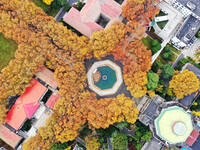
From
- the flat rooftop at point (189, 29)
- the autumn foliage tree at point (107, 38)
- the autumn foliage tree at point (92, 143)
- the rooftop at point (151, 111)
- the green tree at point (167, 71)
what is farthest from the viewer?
the flat rooftop at point (189, 29)

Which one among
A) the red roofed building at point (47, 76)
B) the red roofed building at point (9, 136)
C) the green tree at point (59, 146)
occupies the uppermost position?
the red roofed building at point (47, 76)

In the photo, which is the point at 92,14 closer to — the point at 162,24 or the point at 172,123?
the point at 162,24

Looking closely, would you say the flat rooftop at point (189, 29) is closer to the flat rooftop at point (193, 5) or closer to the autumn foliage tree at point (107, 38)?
the flat rooftop at point (193, 5)

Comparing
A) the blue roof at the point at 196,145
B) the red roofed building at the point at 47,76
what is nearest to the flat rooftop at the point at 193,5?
the blue roof at the point at 196,145

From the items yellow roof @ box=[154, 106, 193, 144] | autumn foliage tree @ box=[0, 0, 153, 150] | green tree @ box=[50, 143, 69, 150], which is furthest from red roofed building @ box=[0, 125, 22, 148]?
yellow roof @ box=[154, 106, 193, 144]

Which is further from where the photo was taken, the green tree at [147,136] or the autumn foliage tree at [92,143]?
the green tree at [147,136]

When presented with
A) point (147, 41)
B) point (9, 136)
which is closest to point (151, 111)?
point (147, 41)

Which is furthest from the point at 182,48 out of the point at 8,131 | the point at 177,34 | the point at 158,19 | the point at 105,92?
the point at 8,131

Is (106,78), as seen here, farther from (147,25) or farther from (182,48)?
(182,48)
